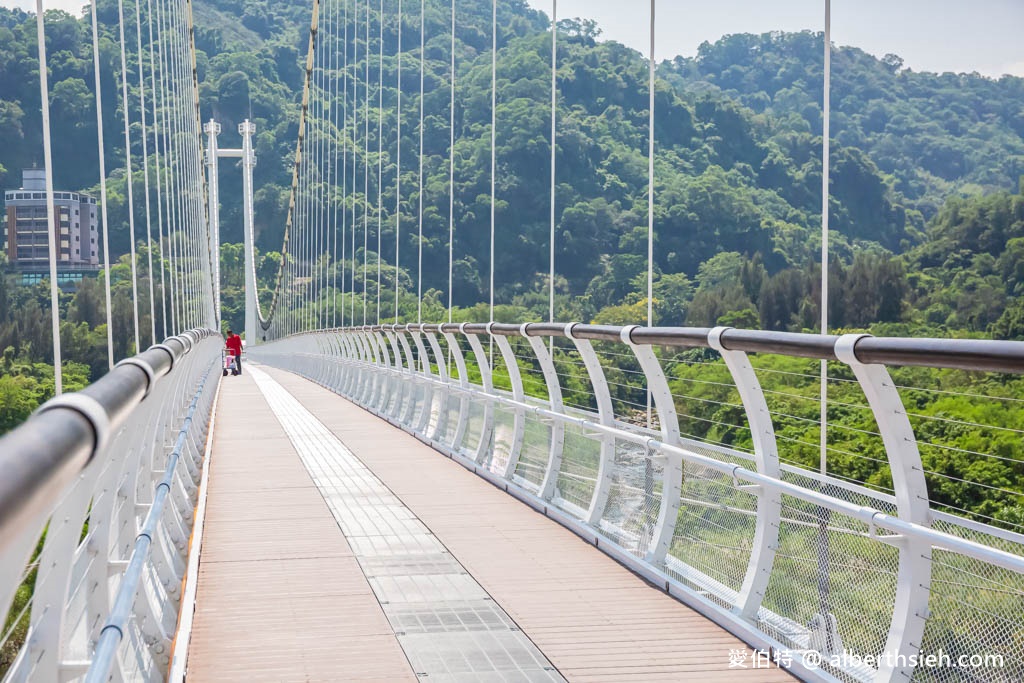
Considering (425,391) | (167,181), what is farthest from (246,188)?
(425,391)

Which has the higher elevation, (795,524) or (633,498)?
(795,524)

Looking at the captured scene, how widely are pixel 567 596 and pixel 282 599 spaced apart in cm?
105

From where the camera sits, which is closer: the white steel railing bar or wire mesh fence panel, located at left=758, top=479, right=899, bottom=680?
the white steel railing bar

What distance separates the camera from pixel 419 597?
179 inches

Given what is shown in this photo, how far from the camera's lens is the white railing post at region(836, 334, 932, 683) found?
2848mm

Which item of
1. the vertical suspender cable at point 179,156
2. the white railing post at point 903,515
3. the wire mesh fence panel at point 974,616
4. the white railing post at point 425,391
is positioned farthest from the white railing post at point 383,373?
the wire mesh fence panel at point 974,616

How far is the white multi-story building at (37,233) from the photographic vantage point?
648 centimetres

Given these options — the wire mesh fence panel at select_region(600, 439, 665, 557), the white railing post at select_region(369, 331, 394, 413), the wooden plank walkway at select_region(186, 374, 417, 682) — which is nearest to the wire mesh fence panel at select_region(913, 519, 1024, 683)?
the wooden plank walkway at select_region(186, 374, 417, 682)

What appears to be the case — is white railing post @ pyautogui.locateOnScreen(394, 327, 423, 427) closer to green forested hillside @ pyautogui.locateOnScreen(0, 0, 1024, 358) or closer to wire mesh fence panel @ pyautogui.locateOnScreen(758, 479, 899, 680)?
green forested hillside @ pyautogui.locateOnScreen(0, 0, 1024, 358)

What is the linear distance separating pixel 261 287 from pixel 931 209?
67.2 meters

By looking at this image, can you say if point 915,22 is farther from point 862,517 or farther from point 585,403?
point 862,517

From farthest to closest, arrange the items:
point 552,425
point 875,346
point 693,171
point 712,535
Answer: point 693,171
point 552,425
point 712,535
point 875,346

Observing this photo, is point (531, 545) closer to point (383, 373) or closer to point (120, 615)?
point (120, 615)

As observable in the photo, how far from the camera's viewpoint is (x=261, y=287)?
7625 centimetres
